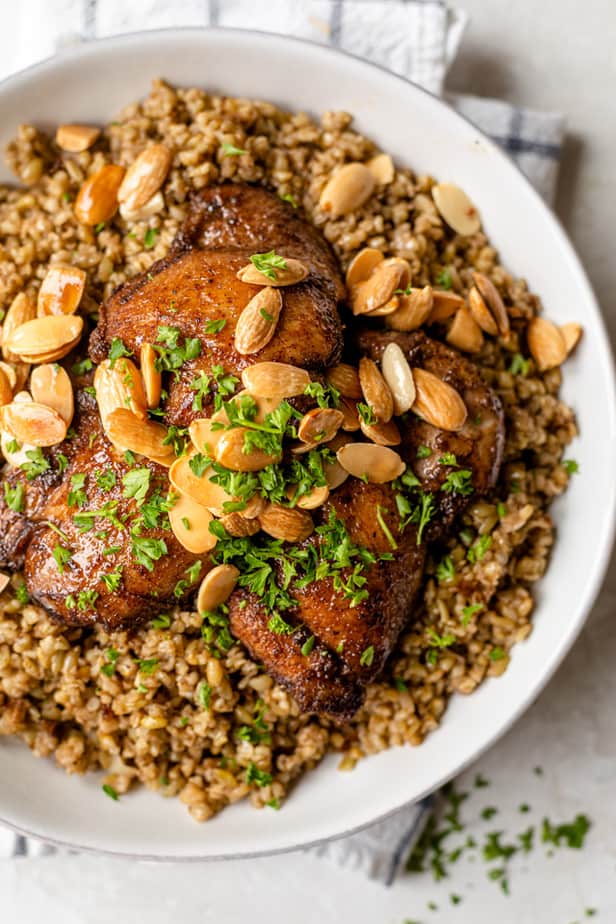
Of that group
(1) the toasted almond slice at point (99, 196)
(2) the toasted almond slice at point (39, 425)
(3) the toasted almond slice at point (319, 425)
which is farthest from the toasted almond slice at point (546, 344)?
(2) the toasted almond slice at point (39, 425)

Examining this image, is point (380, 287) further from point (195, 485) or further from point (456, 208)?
point (195, 485)

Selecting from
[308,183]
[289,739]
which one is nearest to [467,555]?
[289,739]

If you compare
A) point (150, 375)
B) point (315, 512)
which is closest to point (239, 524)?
point (315, 512)

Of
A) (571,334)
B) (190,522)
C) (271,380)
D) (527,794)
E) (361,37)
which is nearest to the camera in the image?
(271,380)

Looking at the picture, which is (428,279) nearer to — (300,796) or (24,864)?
(300,796)

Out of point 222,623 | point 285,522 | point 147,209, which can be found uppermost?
point 147,209

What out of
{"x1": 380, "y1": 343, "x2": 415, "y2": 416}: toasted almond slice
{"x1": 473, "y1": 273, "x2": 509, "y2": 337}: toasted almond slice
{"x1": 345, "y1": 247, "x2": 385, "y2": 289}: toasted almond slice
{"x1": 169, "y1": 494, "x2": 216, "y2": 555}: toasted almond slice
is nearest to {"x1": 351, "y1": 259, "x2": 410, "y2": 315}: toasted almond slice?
{"x1": 345, "y1": 247, "x2": 385, "y2": 289}: toasted almond slice
